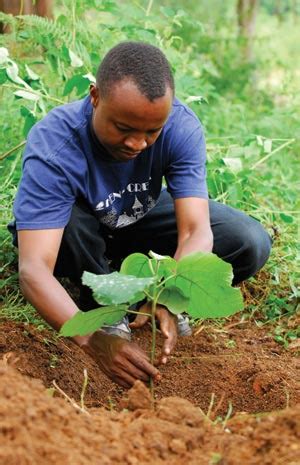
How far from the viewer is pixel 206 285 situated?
7.92 feet

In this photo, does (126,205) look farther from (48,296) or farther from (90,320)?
(90,320)

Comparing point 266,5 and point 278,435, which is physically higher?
point 278,435

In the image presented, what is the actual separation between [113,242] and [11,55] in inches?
64.6

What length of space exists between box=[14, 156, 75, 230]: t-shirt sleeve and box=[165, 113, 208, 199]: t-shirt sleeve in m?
0.45

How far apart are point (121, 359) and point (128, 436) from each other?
0.65m

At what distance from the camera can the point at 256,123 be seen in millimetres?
6000

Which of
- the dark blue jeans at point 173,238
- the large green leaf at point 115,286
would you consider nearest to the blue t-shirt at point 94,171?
the dark blue jeans at point 173,238

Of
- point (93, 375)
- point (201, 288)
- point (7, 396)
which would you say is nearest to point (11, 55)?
point (93, 375)

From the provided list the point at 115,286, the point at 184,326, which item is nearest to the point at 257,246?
the point at 184,326

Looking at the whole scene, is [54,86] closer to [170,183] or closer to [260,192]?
[260,192]

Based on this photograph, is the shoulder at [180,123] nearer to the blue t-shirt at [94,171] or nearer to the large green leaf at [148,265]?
the blue t-shirt at [94,171]

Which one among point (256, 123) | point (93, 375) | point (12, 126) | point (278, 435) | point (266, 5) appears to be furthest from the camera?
point (266, 5)

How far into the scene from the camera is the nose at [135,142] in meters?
2.75

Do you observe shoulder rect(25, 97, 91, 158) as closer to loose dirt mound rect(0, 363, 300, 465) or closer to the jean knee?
the jean knee
